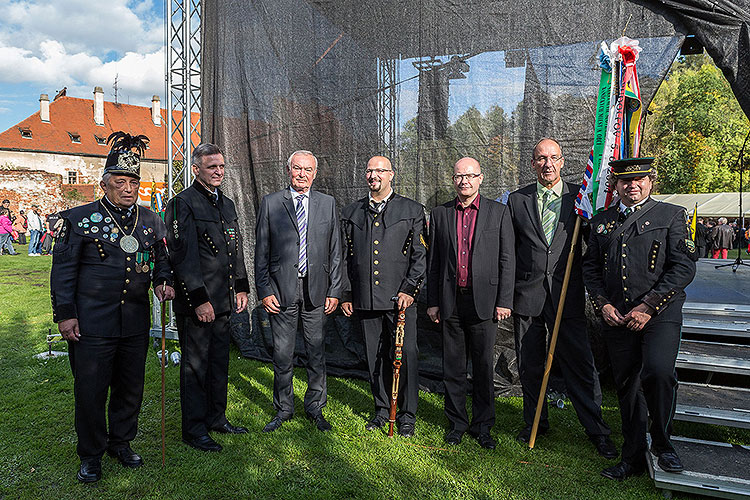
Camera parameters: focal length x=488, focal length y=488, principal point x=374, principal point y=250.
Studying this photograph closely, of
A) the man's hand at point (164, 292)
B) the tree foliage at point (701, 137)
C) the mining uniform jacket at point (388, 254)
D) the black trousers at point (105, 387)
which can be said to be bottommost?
the black trousers at point (105, 387)

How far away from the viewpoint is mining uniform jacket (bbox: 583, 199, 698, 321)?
2.90 metres

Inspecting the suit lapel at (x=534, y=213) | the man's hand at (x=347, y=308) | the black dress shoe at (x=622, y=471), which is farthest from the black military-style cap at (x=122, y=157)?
the black dress shoe at (x=622, y=471)

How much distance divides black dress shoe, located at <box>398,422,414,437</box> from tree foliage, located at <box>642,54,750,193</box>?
27809mm

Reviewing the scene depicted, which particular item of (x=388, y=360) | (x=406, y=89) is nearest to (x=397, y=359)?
(x=388, y=360)

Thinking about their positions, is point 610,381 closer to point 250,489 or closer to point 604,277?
point 604,277

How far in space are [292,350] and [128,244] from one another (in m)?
1.50

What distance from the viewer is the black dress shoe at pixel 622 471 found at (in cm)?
312

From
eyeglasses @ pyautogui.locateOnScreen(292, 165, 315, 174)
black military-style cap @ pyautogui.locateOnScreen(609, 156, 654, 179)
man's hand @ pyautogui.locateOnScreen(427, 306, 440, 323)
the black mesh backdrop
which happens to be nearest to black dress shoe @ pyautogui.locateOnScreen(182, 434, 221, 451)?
man's hand @ pyautogui.locateOnScreen(427, 306, 440, 323)

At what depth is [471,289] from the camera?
12.0 ft

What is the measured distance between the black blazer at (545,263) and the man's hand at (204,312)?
7.48 ft

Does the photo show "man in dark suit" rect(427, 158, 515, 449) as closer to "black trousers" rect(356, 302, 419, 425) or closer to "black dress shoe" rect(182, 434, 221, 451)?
"black trousers" rect(356, 302, 419, 425)

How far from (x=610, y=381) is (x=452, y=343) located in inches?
85.1

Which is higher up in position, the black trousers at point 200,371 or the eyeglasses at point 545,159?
the eyeglasses at point 545,159

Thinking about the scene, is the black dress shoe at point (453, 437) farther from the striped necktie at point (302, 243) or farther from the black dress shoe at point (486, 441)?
the striped necktie at point (302, 243)
